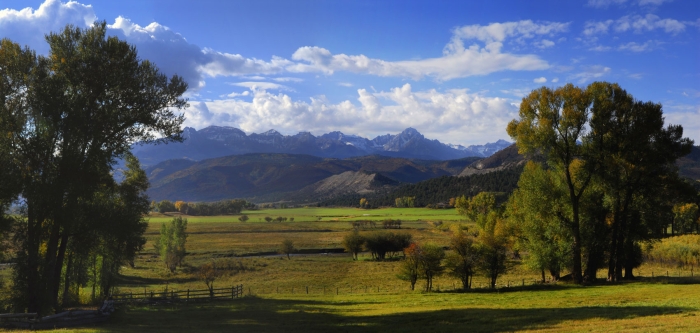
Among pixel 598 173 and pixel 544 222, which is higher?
pixel 598 173

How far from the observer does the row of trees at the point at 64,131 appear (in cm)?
2389

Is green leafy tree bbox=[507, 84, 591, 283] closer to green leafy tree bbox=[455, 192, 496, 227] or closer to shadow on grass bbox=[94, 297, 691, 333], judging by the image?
shadow on grass bbox=[94, 297, 691, 333]

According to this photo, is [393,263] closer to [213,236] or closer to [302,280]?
[302,280]

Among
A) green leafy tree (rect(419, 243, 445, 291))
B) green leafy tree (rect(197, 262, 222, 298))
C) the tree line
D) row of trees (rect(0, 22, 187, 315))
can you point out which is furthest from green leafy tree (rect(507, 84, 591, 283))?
green leafy tree (rect(197, 262, 222, 298))

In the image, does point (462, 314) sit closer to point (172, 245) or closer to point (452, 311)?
point (452, 311)

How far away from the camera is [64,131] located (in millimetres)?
24719

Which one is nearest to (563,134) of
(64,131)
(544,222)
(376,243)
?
(544,222)

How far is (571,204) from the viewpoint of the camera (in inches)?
1469

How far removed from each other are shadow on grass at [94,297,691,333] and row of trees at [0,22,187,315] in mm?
5703

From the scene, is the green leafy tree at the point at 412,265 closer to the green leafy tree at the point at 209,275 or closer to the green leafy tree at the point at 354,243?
the green leafy tree at the point at 209,275

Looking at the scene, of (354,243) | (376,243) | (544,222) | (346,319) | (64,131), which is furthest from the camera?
(354,243)

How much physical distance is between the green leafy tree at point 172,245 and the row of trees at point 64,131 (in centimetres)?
5085

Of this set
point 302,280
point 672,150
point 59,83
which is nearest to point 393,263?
point 302,280

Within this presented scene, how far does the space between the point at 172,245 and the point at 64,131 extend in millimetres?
57530
